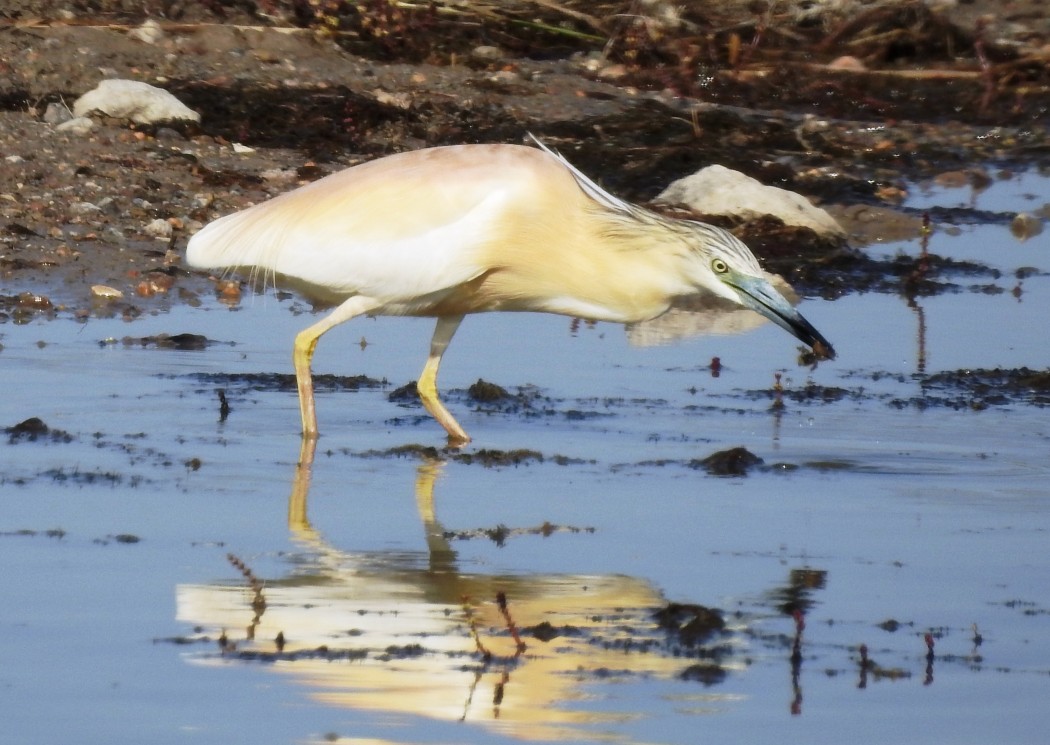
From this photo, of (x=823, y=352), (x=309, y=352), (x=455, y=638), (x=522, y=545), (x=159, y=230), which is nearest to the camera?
(x=455, y=638)

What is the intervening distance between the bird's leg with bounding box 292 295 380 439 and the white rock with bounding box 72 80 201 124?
15.0ft

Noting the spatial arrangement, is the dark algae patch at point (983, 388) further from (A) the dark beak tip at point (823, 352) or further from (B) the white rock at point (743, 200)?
(B) the white rock at point (743, 200)

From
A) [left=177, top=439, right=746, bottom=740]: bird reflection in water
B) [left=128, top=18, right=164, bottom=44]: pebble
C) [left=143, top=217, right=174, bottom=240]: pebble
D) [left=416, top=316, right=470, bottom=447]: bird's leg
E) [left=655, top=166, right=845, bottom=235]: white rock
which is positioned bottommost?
[left=177, top=439, right=746, bottom=740]: bird reflection in water

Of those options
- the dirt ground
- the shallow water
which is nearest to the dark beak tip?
the shallow water

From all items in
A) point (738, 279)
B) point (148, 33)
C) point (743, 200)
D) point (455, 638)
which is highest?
point (148, 33)

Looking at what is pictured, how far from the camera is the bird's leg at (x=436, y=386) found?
7.12 m

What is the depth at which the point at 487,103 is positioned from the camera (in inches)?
512

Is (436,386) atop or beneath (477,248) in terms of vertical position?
beneath

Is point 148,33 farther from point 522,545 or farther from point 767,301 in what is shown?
point 522,545

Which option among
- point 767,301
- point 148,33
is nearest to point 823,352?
point 767,301

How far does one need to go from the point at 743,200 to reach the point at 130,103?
342 centimetres

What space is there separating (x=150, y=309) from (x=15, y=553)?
3.95 metres

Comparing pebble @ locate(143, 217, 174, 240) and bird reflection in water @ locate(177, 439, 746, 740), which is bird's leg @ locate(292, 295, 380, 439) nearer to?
bird reflection in water @ locate(177, 439, 746, 740)

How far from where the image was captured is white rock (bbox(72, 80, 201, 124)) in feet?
37.7
